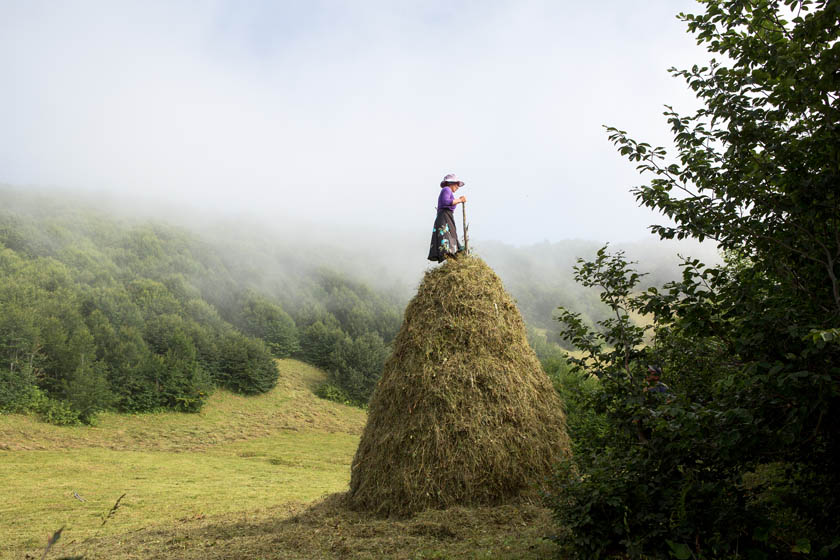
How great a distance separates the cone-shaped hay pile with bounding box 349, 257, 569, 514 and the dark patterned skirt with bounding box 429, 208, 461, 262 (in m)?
0.28

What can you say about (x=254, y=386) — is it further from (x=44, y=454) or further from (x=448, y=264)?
(x=448, y=264)

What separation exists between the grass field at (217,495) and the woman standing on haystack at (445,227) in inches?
170

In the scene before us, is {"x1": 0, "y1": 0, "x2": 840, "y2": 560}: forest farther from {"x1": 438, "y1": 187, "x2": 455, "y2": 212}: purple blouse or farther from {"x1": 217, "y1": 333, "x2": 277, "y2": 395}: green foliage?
{"x1": 217, "y1": 333, "x2": 277, "y2": 395}: green foliage

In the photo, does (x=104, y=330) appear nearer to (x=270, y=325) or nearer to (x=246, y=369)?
(x=246, y=369)

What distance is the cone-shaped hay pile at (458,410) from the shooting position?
24.6 ft

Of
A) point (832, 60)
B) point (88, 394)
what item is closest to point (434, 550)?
point (832, 60)

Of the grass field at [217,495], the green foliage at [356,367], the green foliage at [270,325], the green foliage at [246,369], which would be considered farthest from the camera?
the green foliage at [270,325]

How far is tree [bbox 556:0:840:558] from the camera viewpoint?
11.3 ft

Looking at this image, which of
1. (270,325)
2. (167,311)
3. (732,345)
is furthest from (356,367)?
(732,345)

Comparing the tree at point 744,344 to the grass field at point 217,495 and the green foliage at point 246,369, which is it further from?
the green foliage at point 246,369

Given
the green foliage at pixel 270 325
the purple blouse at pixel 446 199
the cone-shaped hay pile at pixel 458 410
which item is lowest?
the green foliage at pixel 270 325

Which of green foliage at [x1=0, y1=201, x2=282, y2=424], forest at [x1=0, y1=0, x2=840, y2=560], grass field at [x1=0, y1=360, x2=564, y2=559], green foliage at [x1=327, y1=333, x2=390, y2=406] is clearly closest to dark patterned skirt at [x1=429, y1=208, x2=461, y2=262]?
forest at [x1=0, y1=0, x2=840, y2=560]

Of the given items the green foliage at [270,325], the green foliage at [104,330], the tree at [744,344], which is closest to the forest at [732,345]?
the tree at [744,344]

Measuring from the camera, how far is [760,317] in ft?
11.8
